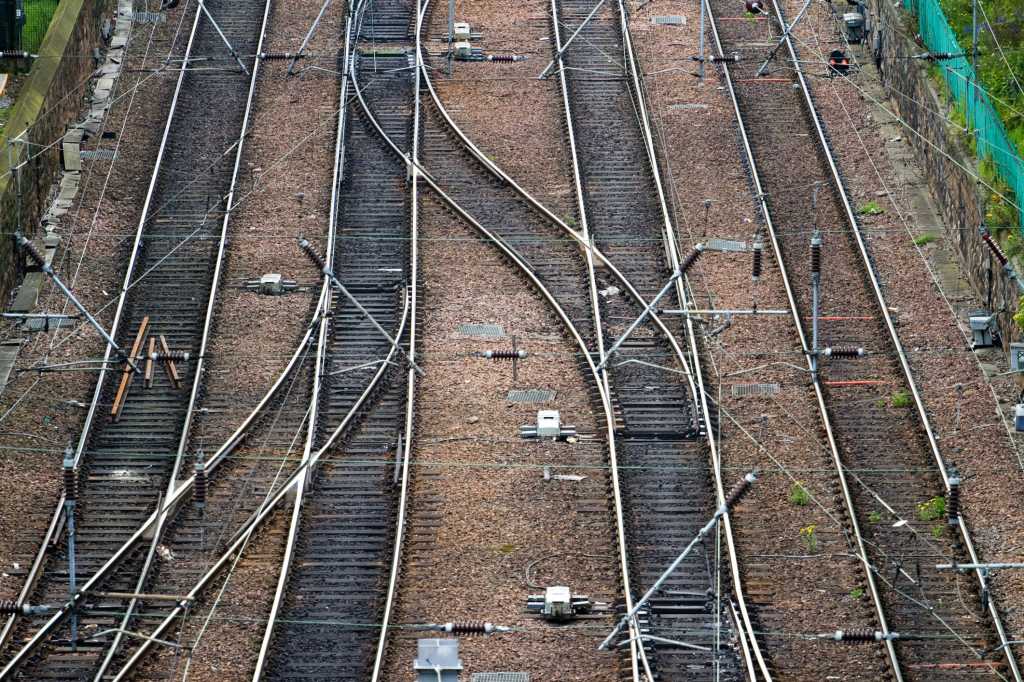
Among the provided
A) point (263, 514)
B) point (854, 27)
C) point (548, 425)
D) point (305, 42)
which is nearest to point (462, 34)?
point (305, 42)

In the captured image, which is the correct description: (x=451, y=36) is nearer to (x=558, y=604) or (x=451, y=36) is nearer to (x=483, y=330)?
(x=483, y=330)

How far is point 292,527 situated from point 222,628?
7.79 feet

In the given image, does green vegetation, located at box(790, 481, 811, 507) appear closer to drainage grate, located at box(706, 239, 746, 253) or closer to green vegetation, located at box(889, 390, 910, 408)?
green vegetation, located at box(889, 390, 910, 408)

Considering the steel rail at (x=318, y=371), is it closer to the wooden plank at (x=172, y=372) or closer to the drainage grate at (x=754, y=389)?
the wooden plank at (x=172, y=372)

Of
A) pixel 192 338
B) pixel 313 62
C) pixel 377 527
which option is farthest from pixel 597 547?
pixel 313 62

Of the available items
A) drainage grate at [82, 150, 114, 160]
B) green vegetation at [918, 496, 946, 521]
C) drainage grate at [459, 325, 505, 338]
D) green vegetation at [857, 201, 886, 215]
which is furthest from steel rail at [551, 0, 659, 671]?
drainage grate at [82, 150, 114, 160]

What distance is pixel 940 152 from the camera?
41.6m

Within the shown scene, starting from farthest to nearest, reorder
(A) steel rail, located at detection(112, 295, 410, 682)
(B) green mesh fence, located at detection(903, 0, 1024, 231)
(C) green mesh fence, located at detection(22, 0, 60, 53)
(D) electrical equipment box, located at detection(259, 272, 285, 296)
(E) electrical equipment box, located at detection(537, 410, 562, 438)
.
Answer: (C) green mesh fence, located at detection(22, 0, 60, 53)
(B) green mesh fence, located at detection(903, 0, 1024, 231)
(D) electrical equipment box, located at detection(259, 272, 285, 296)
(E) electrical equipment box, located at detection(537, 410, 562, 438)
(A) steel rail, located at detection(112, 295, 410, 682)

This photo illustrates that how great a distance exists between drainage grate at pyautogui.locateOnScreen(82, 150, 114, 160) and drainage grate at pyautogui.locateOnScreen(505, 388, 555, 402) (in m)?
12.4

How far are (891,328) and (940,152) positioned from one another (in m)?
6.18

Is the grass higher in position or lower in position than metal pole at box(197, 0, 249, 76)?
lower

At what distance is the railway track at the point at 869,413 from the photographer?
2936 cm

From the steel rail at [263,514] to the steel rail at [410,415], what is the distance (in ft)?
1.61

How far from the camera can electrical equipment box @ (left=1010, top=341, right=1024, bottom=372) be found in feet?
116
